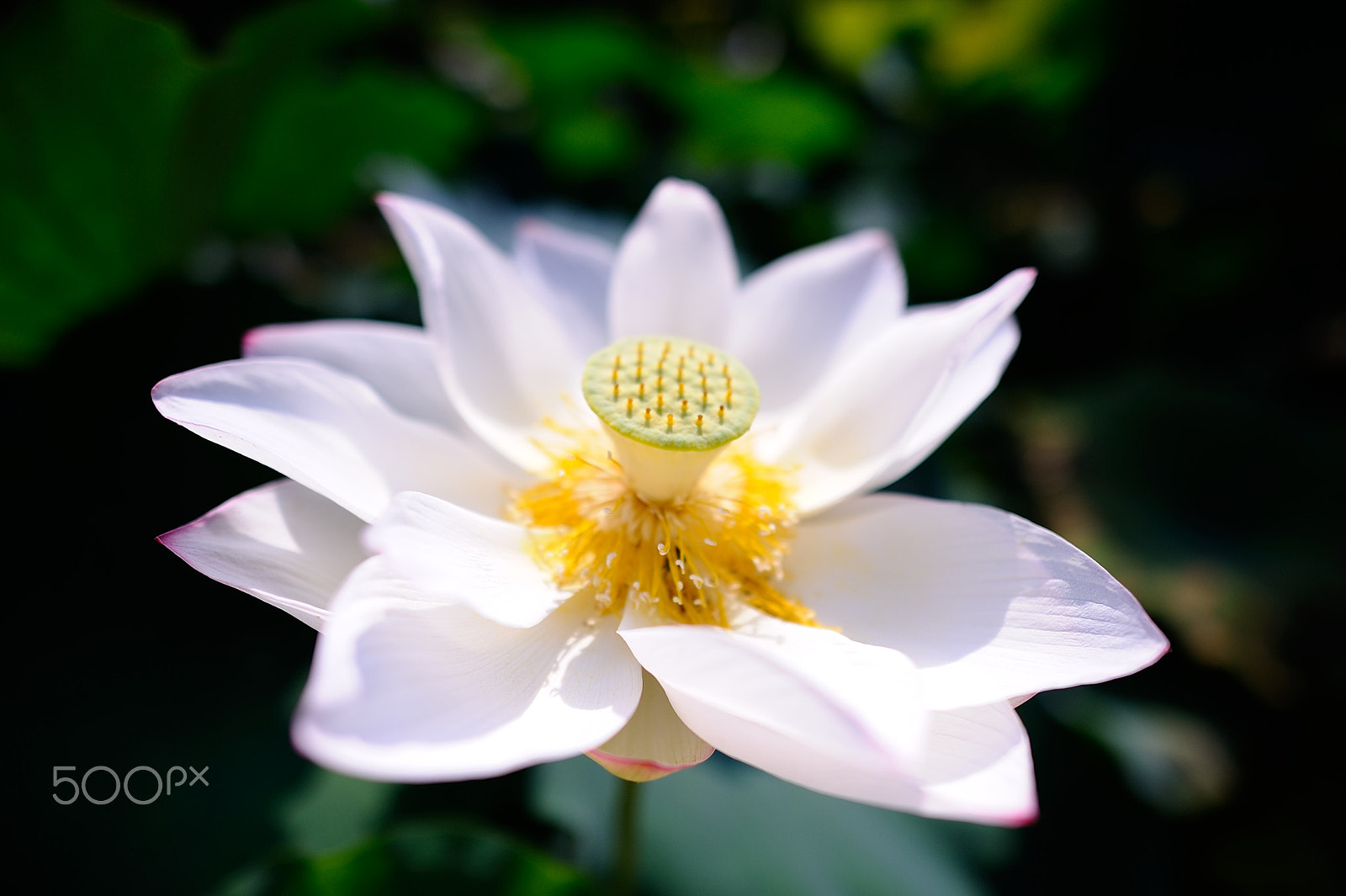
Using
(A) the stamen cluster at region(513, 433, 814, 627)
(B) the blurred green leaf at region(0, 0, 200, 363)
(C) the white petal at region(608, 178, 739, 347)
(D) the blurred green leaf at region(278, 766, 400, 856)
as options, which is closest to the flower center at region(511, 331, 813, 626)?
(A) the stamen cluster at region(513, 433, 814, 627)

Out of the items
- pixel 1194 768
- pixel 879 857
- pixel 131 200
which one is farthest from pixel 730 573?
pixel 1194 768

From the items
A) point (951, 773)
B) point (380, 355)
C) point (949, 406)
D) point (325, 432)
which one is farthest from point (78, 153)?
point (951, 773)

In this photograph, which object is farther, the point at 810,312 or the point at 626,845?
the point at 810,312

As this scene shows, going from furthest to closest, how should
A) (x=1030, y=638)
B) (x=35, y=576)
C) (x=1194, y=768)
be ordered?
(x=1194, y=768) → (x=35, y=576) → (x=1030, y=638)

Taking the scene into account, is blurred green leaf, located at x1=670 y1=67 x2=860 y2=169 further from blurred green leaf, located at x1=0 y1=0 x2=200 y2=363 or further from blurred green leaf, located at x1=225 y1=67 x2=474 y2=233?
blurred green leaf, located at x1=0 y1=0 x2=200 y2=363

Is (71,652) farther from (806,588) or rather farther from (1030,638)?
(1030,638)

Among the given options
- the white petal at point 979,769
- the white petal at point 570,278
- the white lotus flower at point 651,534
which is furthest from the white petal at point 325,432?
the white petal at point 979,769

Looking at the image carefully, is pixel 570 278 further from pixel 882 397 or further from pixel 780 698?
pixel 780 698
